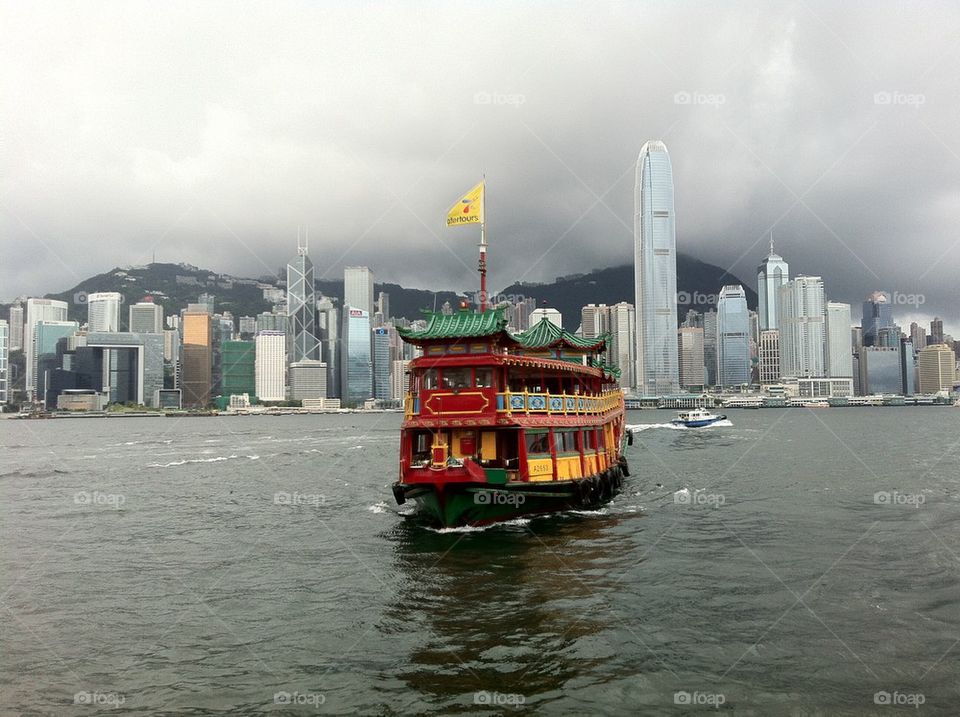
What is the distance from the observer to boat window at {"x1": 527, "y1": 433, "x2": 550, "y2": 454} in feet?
99.3

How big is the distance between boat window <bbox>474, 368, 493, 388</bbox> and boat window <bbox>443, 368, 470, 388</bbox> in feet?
1.34

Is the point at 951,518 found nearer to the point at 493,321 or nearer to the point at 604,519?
the point at 604,519

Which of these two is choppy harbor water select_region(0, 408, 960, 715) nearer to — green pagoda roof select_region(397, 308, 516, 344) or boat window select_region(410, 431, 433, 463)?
boat window select_region(410, 431, 433, 463)

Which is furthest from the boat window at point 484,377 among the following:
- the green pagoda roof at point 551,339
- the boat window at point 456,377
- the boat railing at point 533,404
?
the green pagoda roof at point 551,339

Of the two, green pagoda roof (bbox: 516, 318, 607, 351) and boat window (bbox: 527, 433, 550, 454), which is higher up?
green pagoda roof (bbox: 516, 318, 607, 351)

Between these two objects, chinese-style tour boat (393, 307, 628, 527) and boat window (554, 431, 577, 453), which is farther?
boat window (554, 431, 577, 453)

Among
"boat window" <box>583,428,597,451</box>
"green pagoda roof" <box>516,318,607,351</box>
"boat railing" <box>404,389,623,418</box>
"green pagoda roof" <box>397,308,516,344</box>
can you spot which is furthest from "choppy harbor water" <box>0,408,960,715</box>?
"green pagoda roof" <box>516,318,607,351</box>

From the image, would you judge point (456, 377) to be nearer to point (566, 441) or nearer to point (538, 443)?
point (538, 443)

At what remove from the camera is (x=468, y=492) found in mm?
27891

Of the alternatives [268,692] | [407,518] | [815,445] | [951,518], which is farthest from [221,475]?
[815,445]

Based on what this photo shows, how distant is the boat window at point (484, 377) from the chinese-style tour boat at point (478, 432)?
0.04m

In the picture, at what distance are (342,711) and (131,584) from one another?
12.9m

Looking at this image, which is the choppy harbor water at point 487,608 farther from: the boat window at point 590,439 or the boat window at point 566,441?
the boat window at point 590,439

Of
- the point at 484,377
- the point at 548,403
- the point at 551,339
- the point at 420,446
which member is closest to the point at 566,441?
the point at 548,403
